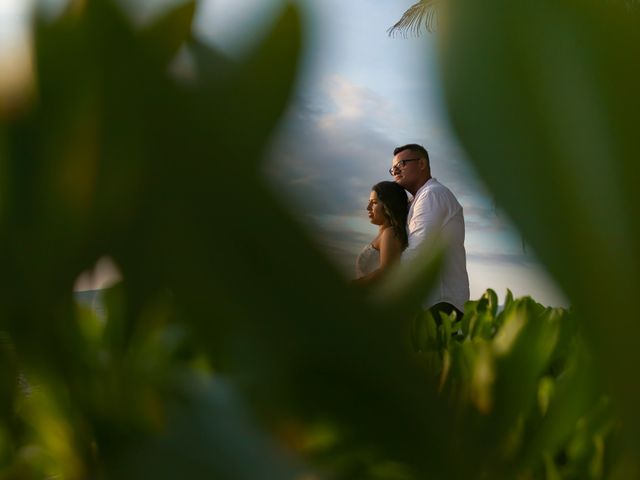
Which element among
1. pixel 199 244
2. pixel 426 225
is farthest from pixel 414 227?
pixel 199 244

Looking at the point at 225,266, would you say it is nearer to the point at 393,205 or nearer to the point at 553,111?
the point at 553,111

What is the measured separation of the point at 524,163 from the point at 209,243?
1.2 inches

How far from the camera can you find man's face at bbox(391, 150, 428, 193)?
211 mm

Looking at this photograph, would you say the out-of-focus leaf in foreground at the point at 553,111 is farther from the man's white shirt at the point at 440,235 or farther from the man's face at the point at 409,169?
the man's face at the point at 409,169

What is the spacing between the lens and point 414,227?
0.58 ft

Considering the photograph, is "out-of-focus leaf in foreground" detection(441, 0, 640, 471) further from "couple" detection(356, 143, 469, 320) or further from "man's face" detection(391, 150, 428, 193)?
"man's face" detection(391, 150, 428, 193)

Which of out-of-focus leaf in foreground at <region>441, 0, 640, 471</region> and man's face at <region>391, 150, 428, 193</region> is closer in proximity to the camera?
out-of-focus leaf in foreground at <region>441, 0, 640, 471</region>

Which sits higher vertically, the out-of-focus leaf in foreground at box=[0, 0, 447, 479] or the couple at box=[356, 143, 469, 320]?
the couple at box=[356, 143, 469, 320]

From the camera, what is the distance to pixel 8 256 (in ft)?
0.28

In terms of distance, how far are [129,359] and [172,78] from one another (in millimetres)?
85

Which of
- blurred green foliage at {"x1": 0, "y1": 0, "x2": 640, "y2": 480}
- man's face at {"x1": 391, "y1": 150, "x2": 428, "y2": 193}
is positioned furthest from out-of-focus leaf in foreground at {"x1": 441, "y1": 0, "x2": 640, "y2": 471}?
man's face at {"x1": 391, "y1": 150, "x2": 428, "y2": 193}

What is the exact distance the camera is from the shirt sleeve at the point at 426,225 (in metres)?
0.11

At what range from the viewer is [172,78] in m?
0.07

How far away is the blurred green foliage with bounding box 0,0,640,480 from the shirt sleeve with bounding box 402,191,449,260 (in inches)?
0.7
